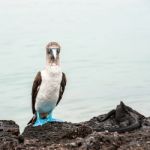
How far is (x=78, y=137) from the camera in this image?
7219 millimetres

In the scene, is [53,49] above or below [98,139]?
above

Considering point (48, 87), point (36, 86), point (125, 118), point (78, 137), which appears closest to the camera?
point (78, 137)

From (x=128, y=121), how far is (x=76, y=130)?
3816 millimetres

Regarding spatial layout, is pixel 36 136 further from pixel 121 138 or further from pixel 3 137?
pixel 121 138

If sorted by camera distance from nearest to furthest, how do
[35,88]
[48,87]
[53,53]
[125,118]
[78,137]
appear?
[78,137] → [53,53] → [48,87] → [35,88] → [125,118]

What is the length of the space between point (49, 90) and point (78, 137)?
3.10m

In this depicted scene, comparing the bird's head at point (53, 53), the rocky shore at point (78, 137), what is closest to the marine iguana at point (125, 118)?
the rocky shore at point (78, 137)

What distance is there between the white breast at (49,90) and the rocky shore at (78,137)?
2.89 feet

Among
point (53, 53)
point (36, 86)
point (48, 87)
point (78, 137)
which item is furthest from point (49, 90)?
point (78, 137)

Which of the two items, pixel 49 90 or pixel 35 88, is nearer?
pixel 49 90

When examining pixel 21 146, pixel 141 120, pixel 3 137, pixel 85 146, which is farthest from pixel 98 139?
pixel 141 120

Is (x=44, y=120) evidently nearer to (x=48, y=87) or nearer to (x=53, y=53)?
(x=48, y=87)

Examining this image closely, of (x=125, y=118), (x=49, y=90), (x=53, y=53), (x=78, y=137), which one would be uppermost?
(x=53, y=53)

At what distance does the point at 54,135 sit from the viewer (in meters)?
7.90
